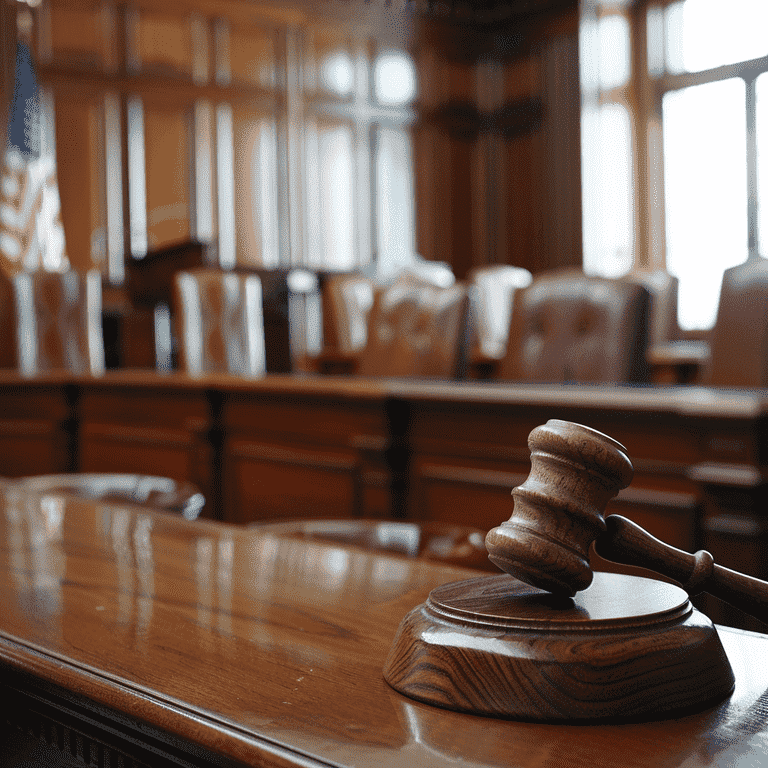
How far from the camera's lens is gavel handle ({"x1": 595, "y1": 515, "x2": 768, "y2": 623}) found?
0.62 meters

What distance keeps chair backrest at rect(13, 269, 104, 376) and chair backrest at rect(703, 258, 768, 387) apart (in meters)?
3.17

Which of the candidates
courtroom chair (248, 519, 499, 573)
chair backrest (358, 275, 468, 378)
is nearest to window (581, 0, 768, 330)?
chair backrest (358, 275, 468, 378)

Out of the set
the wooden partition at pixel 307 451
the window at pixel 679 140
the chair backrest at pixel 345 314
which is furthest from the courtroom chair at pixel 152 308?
the wooden partition at pixel 307 451

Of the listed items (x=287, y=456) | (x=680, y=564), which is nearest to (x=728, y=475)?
(x=680, y=564)

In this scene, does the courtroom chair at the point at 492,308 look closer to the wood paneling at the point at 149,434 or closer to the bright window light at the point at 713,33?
the bright window light at the point at 713,33

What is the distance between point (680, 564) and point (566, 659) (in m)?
0.12

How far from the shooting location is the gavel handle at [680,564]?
0.62 m

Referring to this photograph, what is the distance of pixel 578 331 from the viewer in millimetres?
3105

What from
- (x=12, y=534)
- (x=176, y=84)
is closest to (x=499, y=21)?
(x=176, y=84)

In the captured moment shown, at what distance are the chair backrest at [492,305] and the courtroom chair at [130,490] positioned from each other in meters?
3.81

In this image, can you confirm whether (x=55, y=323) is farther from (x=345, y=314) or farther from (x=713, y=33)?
(x=713, y=33)

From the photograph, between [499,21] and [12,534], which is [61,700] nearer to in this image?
[12,534]

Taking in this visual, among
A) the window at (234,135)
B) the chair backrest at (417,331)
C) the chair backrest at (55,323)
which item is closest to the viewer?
the chair backrest at (417,331)

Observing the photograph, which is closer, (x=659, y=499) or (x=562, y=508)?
(x=562, y=508)
